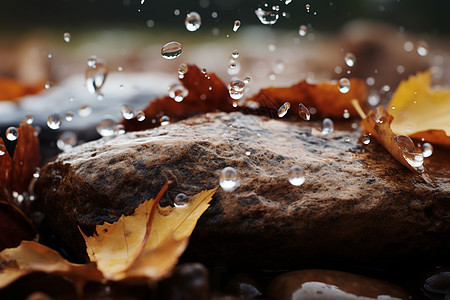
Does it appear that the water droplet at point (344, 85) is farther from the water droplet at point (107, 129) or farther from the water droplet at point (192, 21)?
the water droplet at point (107, 129)

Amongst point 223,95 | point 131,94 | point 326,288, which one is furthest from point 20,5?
point 326,288

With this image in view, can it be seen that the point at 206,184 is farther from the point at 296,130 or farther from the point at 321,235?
the point at 296,130

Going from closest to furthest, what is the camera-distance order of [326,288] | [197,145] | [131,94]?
1. [326,288]
2. [197,145]
3. [131,94]

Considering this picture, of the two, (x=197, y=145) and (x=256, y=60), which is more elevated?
(x=197, y=145)

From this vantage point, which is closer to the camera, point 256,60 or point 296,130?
point 296,130

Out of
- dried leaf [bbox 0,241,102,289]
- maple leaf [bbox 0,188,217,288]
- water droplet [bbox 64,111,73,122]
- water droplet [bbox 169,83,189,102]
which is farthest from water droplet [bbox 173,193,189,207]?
water droplet [bbox 64,111,73,122]

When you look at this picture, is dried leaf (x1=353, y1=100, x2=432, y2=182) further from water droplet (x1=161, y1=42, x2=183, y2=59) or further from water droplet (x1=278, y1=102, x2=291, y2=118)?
water droplet (x1=161, y1=42, x2=183, y2=59)

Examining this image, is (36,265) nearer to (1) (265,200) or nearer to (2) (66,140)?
(1) (265,200)
